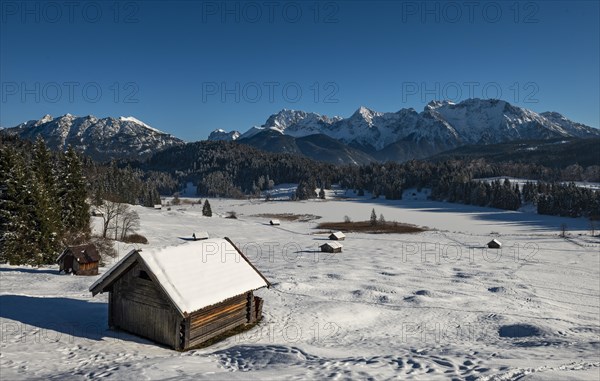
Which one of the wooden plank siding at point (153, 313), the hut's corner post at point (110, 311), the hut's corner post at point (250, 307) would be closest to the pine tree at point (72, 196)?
the hut's corner post at point (110, 311)

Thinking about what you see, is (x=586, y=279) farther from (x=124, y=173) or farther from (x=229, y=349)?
(x=124, y=173)

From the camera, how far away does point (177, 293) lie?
19875mm

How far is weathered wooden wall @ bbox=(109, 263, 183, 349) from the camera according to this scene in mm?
20422

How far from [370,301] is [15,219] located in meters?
34.6

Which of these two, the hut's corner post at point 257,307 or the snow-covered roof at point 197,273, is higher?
→ the snow-covered roof at point 197,273

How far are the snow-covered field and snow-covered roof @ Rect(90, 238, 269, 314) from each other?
8.54ft

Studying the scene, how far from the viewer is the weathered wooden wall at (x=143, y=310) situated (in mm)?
20422

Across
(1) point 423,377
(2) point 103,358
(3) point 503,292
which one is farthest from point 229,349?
(3) point 503,292

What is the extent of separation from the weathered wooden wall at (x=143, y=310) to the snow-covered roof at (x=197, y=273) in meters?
0.60

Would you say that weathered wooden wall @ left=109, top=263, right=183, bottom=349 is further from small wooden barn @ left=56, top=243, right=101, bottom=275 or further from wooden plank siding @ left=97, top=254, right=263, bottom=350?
Answer: small wooden barn @ left=56, top=243, right=101, bottom=275

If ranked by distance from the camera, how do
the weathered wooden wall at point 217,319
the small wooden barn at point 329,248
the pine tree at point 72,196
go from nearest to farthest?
the weathered wooden wall at point 217,319
the pine tree at point 72,196
the small wooden barn at point 329,248

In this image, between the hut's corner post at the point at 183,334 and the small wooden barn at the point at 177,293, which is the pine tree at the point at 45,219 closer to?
the small wooden barn at the point at 177,293

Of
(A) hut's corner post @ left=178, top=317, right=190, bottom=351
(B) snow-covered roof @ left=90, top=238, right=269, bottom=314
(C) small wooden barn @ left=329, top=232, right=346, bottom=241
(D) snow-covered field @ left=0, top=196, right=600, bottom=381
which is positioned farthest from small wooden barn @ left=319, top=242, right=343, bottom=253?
(A) hut's corner post @ left=178, top=317, right=190, bottom=351

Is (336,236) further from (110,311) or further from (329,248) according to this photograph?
(110,311)
